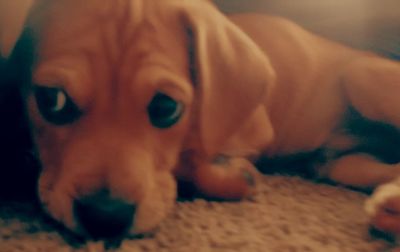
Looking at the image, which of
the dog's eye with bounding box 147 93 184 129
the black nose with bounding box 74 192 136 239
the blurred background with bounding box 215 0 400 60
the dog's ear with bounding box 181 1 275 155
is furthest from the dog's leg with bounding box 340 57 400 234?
the black nose with bounding box 74 192 136 239

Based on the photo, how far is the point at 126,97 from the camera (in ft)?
4.24

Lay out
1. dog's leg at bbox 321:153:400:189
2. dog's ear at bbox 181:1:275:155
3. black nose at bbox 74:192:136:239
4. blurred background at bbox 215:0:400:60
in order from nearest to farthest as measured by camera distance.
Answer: black nose at bbox 74:192:136:239
dog's ear at bbox 181:1:275:155
dog's leg at bbox 321:153:400:189
blurred background at bbox 215:0:400:60

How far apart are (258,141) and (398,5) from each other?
0.83 meters

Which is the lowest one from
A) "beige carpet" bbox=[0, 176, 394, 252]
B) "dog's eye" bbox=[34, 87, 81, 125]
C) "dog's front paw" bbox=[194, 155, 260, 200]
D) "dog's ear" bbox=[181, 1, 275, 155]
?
"beige carpet" bbox=[0, 176, 394, 252]

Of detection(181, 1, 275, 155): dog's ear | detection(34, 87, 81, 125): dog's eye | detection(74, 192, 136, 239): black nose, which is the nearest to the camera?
detection(74, 192, 136, 239): black nose

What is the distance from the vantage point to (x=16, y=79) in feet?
4.92

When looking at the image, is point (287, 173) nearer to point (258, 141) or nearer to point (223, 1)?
point (258, 141)

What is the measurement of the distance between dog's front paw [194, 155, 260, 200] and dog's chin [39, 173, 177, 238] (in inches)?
6.8

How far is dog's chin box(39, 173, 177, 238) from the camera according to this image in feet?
3.96

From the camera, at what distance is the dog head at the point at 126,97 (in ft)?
4.00

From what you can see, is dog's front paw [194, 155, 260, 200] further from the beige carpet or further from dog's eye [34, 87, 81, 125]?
dog's eye [34, 87, 81, 125]

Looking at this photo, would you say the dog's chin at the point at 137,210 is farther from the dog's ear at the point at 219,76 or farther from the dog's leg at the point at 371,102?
the dog's leg at the point at 371,102

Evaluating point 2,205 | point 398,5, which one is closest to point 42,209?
point 2,205

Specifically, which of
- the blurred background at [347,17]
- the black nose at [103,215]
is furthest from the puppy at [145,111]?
the blurred background at [347,17]
